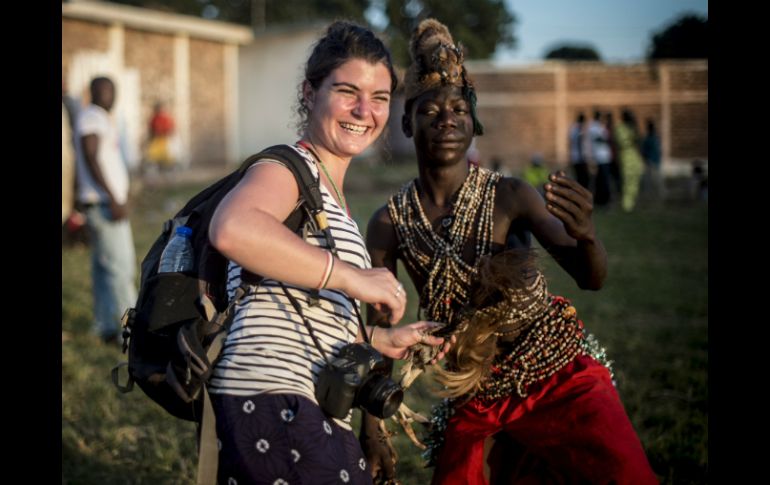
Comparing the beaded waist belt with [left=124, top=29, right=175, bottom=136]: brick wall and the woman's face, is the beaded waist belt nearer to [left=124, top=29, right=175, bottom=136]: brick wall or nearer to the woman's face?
the woman's face

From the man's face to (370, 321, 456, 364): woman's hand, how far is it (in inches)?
29.9

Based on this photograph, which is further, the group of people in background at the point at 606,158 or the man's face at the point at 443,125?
the group of people in background at the point at 606,158

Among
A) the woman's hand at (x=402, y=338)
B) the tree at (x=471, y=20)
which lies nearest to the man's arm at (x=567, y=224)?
the woman's hand at (x=402, y=338)

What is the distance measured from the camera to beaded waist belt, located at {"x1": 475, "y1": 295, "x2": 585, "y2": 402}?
3055 mm

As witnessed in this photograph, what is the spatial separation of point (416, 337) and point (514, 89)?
24.3 meters

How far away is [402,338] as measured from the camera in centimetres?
279

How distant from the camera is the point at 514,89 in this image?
85.9 ft

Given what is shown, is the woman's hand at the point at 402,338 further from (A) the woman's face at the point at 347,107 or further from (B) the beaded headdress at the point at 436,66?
(B) the beaded headdress at the point at 436,66

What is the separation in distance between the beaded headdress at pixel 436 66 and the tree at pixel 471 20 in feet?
124

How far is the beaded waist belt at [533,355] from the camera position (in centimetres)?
305

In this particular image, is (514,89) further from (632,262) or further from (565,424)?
(565,424)

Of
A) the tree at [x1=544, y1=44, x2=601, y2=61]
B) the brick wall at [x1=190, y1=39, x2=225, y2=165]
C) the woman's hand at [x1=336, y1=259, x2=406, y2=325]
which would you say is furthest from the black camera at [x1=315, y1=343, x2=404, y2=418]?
the tree at [x1=544, y1=44, x2=601, y2=61]

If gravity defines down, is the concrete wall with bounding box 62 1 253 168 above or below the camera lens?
above
